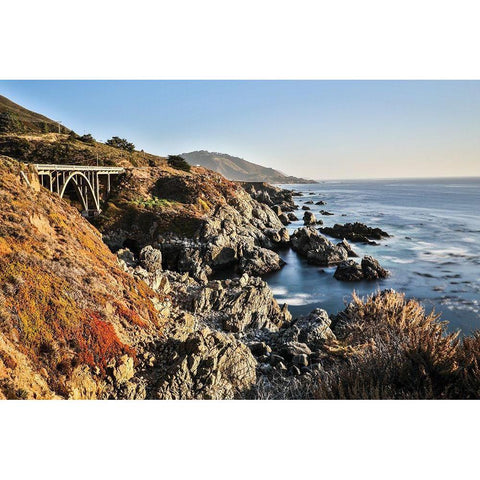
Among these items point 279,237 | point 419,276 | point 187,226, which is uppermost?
point 187,226

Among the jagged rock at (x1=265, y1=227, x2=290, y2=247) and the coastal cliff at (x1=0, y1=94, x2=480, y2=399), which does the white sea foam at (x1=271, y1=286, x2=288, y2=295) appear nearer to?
the coastal cliff at (x1=0, y1=94, x2=480, y2=399)

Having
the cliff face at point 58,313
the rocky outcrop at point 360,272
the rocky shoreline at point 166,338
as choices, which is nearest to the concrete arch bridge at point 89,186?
the rocky shoreline at point 166,338

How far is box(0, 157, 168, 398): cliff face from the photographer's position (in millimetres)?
4090

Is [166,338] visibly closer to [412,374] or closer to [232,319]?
[232,319]

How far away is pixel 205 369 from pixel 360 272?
15079mm

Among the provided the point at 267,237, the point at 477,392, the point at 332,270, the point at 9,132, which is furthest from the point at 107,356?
the point at 9,132

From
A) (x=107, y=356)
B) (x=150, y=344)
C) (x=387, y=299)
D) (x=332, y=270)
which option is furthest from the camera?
(x=332, y=270)

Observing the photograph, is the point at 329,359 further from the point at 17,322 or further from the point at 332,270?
the point at 332,270

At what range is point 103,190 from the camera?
25.1m

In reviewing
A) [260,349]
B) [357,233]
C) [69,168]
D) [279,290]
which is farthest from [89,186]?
[357,233]

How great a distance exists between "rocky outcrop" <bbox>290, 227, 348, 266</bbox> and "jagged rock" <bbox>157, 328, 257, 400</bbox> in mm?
16565

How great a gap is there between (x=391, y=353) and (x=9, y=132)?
3929cm

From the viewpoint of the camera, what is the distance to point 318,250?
22.1m

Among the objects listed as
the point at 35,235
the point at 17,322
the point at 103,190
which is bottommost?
the point at 17,322
